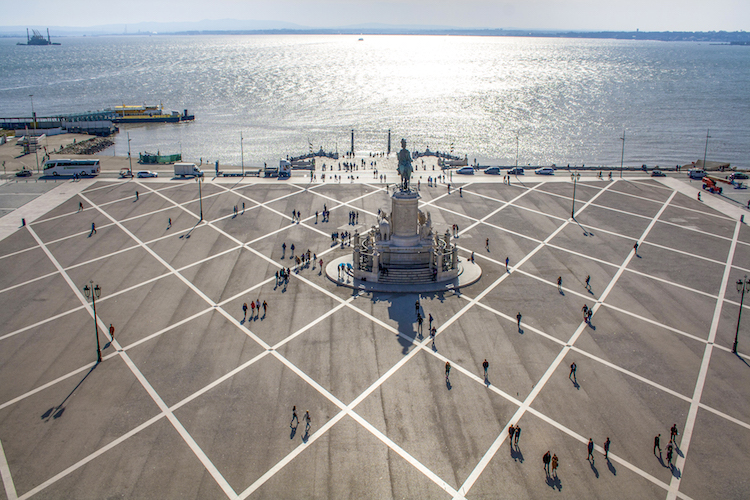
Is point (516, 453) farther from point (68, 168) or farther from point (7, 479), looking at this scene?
point (68, 168)

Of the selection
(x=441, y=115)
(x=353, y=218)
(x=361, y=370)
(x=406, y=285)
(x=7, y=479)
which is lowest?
(x=7, y=479)

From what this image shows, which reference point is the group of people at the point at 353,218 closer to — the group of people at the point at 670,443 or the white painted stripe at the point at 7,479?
the group of people at the point at 670,443

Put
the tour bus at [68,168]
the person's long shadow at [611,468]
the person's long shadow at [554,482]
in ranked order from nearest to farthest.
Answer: the person's long shadow at [554,482] → the person's long shadow at [611,468] → the tour bus at [68,168]

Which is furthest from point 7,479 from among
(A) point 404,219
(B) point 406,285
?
(A) point 404,219

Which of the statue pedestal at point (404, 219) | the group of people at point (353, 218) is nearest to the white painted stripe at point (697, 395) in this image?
the statue pedestal at point (404, 219)

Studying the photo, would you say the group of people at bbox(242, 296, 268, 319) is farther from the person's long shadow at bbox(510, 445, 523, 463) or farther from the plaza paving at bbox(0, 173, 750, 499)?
the person's long shadow at bbox(510, 445, 523, 463)

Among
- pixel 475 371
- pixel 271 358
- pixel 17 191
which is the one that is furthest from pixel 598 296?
pixel 17 191

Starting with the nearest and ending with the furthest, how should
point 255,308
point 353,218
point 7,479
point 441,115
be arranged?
point 7,479, point 255,308, point 353,218, point 441,115
